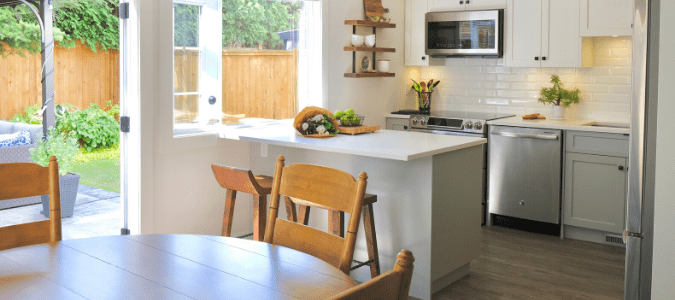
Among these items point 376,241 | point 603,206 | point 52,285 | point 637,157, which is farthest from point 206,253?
point 603,206

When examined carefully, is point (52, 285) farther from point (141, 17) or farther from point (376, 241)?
point (141, 17)

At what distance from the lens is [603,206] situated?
4.71m

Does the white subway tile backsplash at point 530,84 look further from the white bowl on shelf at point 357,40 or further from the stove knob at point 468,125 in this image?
the white bowl on shelf at point 357,40

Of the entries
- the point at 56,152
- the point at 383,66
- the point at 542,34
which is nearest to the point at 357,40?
the point at 383,66

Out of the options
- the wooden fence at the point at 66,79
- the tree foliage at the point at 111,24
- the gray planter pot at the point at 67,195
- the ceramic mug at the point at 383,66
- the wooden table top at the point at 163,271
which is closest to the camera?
the wooden table top at the point at 163,271

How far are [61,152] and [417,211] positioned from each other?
11.7ft

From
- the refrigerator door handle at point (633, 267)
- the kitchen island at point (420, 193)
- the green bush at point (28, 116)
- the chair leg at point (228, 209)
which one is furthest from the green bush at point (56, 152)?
the refrigerator door handle at point (633, 267)

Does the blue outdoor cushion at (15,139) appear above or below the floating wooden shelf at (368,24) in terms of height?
below

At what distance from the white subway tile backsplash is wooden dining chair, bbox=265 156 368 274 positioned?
3.83 m

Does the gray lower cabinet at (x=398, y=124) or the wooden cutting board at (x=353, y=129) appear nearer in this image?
the wooden cutting board at (x=353, y=129)

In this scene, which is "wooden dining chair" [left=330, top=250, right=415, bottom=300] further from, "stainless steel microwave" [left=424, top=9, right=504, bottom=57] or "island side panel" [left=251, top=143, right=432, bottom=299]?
"stainless steel microwave" [left=424, top=9, right=504, bottom=57]

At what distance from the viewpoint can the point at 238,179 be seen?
3471 millimetres

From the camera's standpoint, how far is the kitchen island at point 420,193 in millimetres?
3502

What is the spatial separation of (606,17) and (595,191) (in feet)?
4.52
